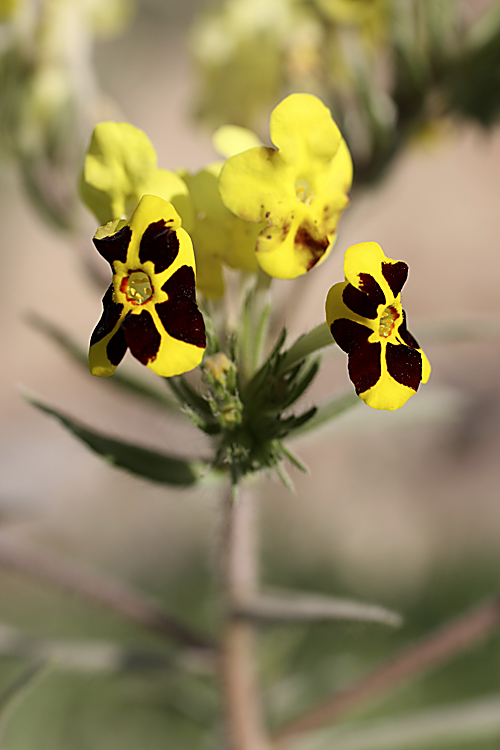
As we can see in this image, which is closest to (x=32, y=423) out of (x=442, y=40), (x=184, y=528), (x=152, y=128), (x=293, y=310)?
(x=184, y=528)

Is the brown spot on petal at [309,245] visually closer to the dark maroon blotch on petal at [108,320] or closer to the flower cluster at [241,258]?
the flower cluster at [241,258]

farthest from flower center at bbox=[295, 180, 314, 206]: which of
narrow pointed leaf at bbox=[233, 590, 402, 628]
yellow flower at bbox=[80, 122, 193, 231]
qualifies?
narrow pointed leaf at bbox=[233, 590, 402, 628]

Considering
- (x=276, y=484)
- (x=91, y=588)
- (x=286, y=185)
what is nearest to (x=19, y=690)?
(x=91, y=588)

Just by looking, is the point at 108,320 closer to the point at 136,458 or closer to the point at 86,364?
the point at 136,458

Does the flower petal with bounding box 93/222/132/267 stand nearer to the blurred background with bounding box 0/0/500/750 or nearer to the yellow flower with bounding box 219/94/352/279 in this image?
the yellow flower with bounding box 219/94/352/279

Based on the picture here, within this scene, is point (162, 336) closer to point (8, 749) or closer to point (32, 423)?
point (8, 749)
